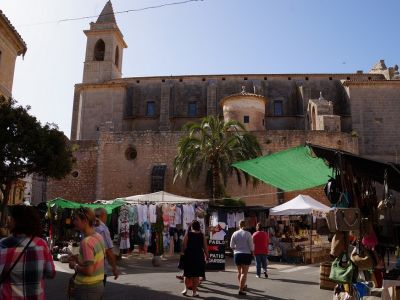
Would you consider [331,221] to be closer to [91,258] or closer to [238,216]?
[91,258]

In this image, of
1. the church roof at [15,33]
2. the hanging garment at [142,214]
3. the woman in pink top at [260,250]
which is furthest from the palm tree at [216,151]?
the woman in pink top at [260,250]

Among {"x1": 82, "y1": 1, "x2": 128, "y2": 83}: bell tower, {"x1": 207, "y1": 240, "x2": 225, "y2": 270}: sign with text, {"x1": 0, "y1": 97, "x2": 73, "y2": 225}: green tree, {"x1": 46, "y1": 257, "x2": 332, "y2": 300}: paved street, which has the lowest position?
{"x1": 46, "y1": 257, "x2": 332, "y2": 300}: paved street

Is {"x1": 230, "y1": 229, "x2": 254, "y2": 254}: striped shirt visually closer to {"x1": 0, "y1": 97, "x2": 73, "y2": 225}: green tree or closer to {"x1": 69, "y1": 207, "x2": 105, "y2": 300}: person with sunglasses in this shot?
{"x1": 69, "y1": 207, "x2": 105, "y2": 300}: person with sunglasses

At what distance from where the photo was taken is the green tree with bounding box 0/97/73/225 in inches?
559

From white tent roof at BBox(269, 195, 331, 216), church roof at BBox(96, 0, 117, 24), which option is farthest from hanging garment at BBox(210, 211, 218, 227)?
church roof at BBox(96, 0, 117, 24)

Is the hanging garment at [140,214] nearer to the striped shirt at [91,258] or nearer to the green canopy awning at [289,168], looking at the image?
the green canopy awning at [289,168]

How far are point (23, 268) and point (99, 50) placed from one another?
3853cm

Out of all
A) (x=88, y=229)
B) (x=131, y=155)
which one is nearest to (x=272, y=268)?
(x=88, y=229)

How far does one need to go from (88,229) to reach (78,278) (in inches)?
18.9

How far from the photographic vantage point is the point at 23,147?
14516mm

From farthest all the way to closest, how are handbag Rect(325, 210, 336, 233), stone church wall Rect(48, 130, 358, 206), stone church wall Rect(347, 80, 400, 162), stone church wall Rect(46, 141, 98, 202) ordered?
stone church wall Rect(347, 80, 400, 162) → stone church wall Rect(46, 141, 98, 202) → stone church wall Rect(48, 130, 358, 206) → handbag Rect(325, 210, 336, 233)

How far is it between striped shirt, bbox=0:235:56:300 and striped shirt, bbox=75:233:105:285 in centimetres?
57

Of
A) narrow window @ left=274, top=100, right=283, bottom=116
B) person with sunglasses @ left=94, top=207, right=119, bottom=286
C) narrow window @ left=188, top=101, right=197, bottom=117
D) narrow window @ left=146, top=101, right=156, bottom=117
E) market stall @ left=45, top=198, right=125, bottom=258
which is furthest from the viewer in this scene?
narrow window @ left=146, top=101, right=156, bottom=117

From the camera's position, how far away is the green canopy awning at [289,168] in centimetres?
654
